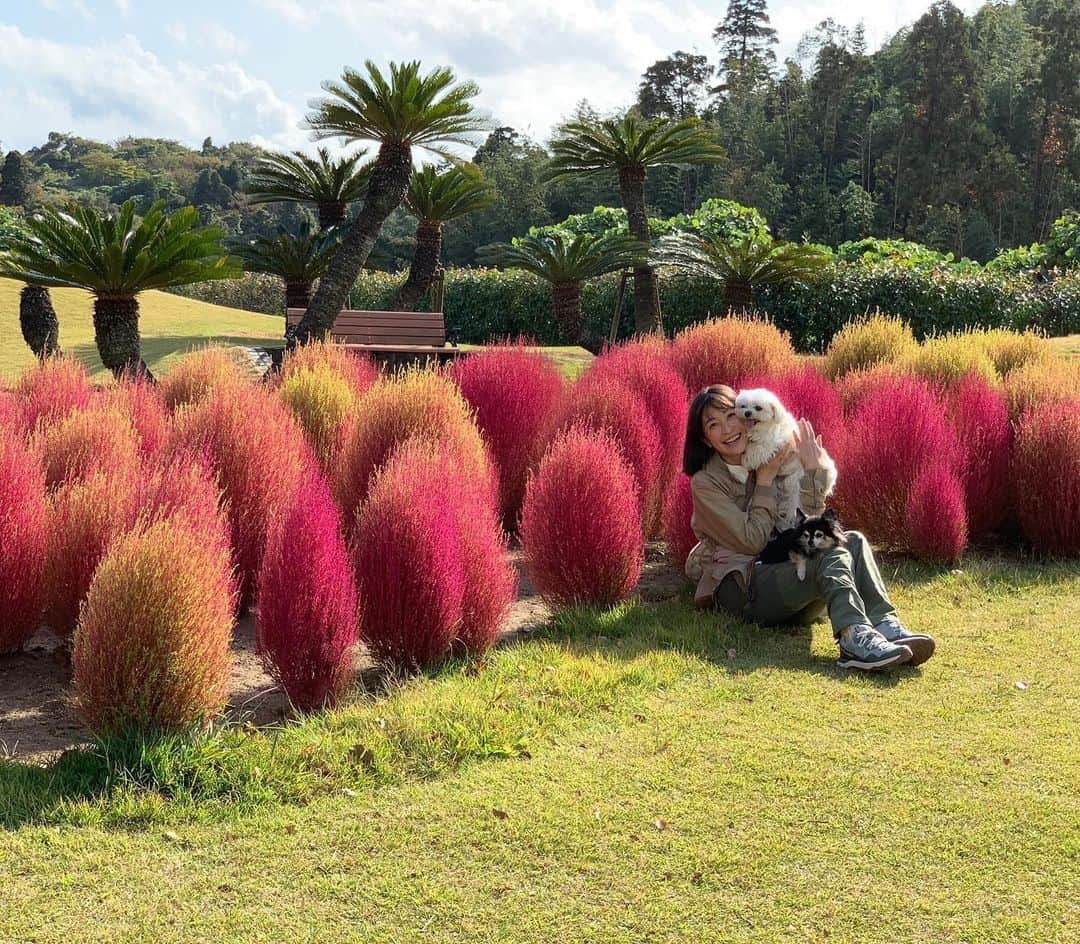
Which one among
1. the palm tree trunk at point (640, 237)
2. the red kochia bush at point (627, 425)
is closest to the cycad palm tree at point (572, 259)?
the palm tree trunk at point (640, 237)

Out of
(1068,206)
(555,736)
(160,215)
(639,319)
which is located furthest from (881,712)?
(1068,206)

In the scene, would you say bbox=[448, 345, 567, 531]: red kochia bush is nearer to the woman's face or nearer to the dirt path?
the dirt path

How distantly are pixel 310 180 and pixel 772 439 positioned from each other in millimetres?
15847

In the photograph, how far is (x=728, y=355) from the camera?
8.62m

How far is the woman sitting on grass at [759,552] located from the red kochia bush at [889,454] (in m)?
1.50

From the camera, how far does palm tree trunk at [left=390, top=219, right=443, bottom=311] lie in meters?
19.0

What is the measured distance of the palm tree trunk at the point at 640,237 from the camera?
1814cm

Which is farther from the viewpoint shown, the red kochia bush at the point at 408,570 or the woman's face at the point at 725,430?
the woman's face at the point at 725,430

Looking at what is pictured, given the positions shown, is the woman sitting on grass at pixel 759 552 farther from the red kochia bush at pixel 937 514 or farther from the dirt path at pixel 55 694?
the red kochia bush at pixel 937 514

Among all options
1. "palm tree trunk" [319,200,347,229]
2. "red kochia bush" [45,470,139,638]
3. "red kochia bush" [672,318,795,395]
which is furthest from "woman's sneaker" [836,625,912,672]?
"palm tree trunk" [319,200,347,229]

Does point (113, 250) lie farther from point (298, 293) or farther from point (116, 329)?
point (298, 293)

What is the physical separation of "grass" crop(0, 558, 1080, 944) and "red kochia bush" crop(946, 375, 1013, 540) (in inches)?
94.3

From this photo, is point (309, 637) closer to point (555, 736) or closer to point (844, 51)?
point (555, 736)

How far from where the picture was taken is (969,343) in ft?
29.3
